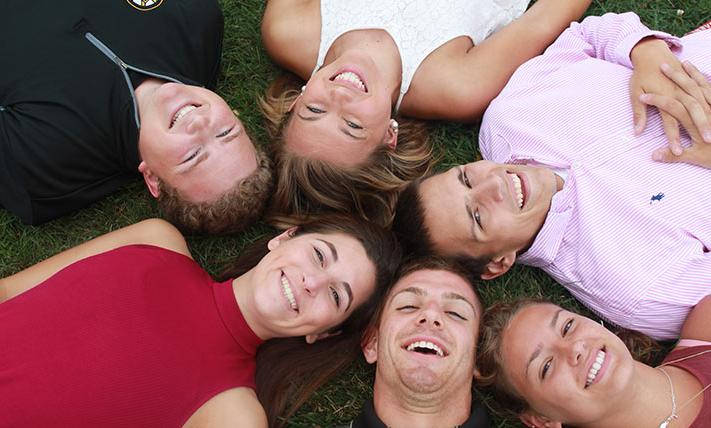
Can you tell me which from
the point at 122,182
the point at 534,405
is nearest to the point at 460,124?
the point at 534,405

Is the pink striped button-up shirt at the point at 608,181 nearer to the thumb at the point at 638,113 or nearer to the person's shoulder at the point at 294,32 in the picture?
the thumb at the point at 638,113

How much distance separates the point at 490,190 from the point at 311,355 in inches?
50.5

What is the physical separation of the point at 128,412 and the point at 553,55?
287 cm

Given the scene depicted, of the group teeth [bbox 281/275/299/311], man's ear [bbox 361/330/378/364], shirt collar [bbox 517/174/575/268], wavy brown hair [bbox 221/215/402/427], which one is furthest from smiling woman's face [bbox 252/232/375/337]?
shirt collar [bbox 517/174/575/268]

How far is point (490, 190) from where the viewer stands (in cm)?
320

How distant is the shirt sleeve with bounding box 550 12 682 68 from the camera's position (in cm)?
341

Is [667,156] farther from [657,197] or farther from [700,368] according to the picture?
[700,368]

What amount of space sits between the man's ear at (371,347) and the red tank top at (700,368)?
4.82 feet

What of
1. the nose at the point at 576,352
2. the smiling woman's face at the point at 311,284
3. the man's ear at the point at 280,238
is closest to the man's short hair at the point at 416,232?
the smiling woman's face at the point at 311,284

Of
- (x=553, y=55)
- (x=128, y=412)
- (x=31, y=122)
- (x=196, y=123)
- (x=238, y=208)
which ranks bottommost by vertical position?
(x=128, y=412)

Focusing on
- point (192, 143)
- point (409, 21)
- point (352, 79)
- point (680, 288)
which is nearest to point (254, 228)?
point (192, 143)

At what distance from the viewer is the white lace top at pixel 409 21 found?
3633mm

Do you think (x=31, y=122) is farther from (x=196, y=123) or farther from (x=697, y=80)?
(x=697, y=80)

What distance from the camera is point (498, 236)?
326cm
